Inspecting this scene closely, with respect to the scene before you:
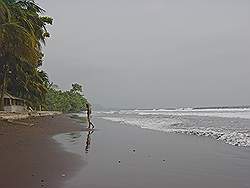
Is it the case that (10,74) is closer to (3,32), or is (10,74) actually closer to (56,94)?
(3,32)

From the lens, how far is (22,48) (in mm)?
24969

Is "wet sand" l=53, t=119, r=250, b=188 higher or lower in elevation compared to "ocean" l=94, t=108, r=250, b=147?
lower

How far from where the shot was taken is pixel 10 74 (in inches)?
1388

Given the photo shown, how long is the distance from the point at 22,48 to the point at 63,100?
57.0 metres

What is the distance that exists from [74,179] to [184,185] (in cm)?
226

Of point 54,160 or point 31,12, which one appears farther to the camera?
point 31,12

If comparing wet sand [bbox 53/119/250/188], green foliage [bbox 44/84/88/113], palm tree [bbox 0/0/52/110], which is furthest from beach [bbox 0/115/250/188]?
green foliage [bbox 44/84/88/113]

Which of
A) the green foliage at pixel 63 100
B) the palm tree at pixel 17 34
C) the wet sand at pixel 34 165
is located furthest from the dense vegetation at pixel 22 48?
the green foliage at pixel 63 100

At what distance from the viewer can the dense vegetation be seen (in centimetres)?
2406

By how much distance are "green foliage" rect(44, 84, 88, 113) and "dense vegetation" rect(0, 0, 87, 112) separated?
20.2 m

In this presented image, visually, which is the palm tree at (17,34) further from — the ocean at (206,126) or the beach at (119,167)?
the beach at (119,167)

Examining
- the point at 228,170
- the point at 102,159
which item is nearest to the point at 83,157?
the point at 102,159

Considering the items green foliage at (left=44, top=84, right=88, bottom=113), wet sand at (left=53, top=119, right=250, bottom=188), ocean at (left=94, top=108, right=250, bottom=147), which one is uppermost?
green foliage at (left=44, top=84, right=88, bottom=113)

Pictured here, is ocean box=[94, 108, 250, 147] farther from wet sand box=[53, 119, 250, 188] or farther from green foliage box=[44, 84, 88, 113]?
green foliage box=[44, 84, 88, 113]
